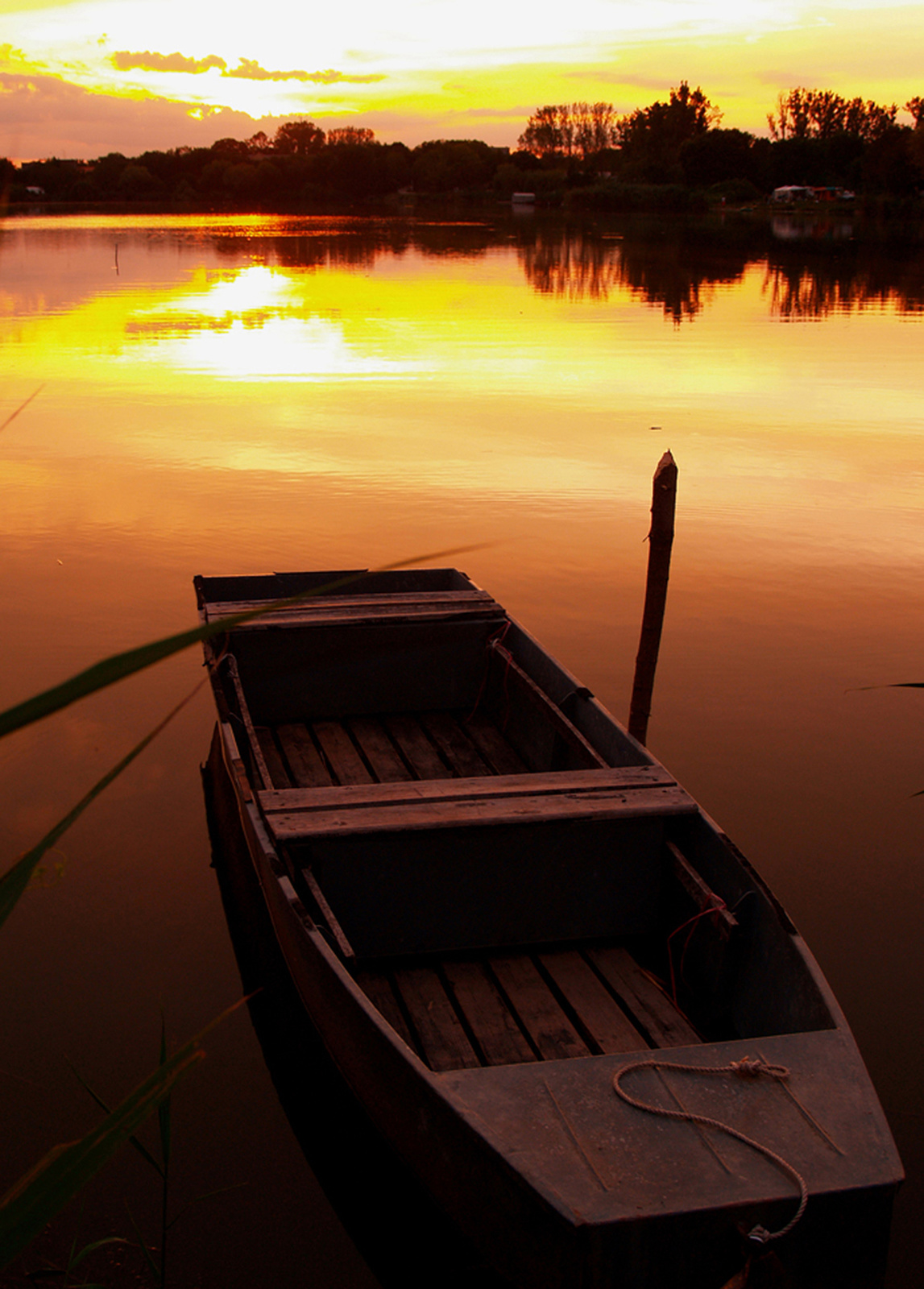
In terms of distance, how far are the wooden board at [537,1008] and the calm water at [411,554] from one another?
119 cm

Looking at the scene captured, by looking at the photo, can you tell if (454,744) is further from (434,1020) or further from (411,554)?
(411,554)

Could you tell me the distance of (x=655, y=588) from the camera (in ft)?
26.0

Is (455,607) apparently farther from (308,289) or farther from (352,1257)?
(308,289)

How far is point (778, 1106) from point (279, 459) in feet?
47.4

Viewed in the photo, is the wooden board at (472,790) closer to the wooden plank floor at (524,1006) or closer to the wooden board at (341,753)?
the wooden plank floor at (524,1006)

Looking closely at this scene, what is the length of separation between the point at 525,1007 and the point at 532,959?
43 cm

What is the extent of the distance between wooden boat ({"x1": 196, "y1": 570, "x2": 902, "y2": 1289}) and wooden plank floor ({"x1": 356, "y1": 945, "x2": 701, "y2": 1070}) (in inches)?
0.6

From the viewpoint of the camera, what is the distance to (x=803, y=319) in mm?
32875

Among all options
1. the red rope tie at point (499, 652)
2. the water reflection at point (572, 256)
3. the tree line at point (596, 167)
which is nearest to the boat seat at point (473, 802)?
the red rope tie at point (499, 652)

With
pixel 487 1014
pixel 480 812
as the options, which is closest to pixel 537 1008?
pixel 487 1014

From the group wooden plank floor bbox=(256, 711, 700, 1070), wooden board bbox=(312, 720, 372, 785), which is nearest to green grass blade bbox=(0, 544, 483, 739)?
wooden plank floor bbox=(256, 711, 700, 1070)

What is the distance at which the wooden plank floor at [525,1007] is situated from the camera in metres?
5.07

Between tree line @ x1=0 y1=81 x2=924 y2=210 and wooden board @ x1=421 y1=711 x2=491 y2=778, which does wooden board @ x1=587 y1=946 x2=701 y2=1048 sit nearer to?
wooden board @ x1=421 y1=711 x2=491 y2=778

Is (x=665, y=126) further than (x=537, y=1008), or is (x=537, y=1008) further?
(x=665, y=126)
